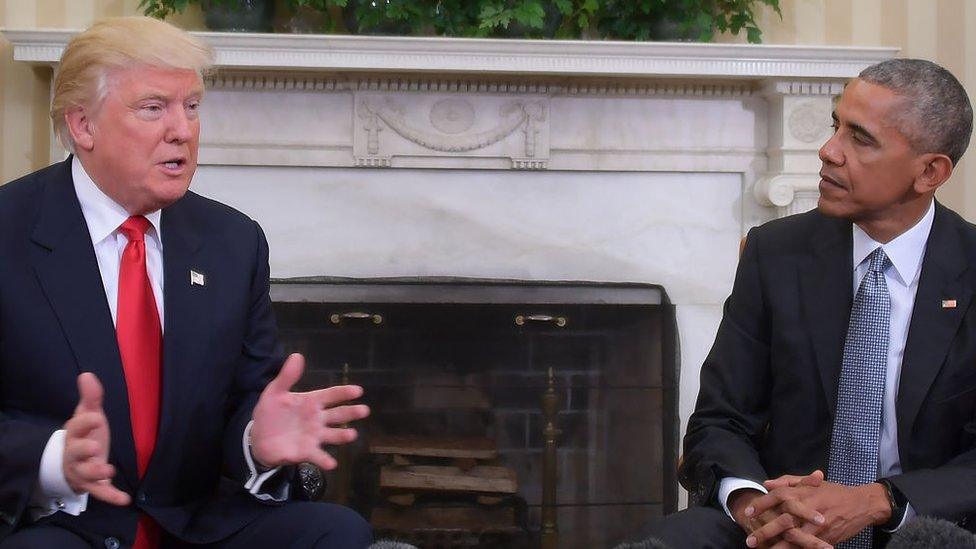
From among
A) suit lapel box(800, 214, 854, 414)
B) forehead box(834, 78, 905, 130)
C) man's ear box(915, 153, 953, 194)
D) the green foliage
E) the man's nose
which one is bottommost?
suit lapel box(800, 214, 854, 414)

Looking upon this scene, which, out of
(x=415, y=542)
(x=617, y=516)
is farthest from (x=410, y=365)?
(x=617, y=516)

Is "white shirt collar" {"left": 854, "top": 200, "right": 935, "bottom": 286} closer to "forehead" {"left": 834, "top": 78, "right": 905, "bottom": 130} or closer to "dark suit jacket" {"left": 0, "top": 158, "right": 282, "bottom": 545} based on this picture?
"forehead" {"left": 834, "top": 78, "right": 905, "bottom": 130}

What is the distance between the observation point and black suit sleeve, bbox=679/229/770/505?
5.80ft

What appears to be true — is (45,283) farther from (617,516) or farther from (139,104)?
(617,516)

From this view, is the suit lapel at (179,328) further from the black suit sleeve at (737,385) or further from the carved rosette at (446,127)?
the carved rosette at (446,127)

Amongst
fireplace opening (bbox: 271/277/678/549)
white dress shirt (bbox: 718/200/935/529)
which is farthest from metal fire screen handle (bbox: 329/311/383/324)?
white dress shirt (bbox: 718/200/935/529)

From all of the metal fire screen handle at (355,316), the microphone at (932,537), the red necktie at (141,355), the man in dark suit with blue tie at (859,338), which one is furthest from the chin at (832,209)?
the metal fire screen handle at (355,316)

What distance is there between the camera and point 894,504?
161cm

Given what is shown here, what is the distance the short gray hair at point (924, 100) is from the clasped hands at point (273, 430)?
1.02 meters

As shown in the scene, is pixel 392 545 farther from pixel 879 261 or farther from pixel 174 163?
pixel 879 261

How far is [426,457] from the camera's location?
3086mm

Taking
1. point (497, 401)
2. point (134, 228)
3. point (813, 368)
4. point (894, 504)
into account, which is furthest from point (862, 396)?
point (497, 401)

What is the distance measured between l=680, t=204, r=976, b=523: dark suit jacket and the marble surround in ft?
3.82

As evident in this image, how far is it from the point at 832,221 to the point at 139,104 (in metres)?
1.16
